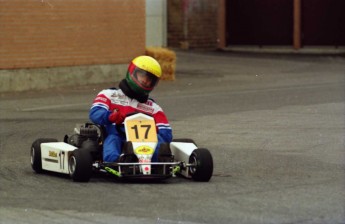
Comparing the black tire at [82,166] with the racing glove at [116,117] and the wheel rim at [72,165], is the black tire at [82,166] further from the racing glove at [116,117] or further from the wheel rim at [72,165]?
the racing glove at [116,117]

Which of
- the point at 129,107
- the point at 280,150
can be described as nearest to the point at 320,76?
the point at 280,150

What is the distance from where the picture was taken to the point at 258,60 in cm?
3141

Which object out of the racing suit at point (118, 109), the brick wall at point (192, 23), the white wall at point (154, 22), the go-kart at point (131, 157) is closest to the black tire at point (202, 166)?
the go-kart at point (131, 157)

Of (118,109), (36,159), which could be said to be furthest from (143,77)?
(36,159)

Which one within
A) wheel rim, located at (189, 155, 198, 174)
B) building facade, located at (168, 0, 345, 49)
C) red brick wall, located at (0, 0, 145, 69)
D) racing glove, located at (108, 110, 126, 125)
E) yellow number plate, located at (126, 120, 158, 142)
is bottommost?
building facade, located at (168, 0, 345, 49)

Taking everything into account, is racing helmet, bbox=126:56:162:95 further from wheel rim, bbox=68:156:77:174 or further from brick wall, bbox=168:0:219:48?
brick wall, bbox=168:0:219:48

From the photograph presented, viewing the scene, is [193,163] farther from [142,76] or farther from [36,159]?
[36,159]

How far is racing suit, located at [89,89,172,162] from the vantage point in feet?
34.9

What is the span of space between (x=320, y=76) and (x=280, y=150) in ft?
44.2

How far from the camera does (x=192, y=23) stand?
113 ft

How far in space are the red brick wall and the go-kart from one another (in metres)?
11.0

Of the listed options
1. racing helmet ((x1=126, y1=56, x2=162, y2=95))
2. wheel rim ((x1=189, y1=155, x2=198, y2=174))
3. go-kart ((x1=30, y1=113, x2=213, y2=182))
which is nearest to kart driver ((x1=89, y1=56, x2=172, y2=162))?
racing helmet ((x1=126, y1=56, x2=162, y2=95))

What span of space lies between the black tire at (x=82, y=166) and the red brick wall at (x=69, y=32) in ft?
38.7

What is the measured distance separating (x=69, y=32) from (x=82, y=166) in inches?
520
